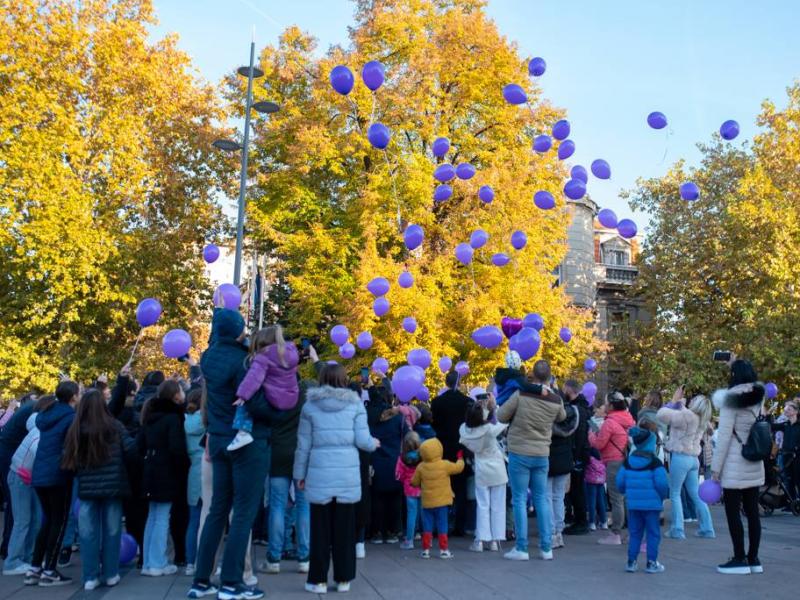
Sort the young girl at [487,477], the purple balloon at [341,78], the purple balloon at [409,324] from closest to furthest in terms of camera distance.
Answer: the young girl at [487,477]
the purple balloon at [341,78]
the purple balloon at [409,324]

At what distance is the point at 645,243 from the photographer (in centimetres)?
3278

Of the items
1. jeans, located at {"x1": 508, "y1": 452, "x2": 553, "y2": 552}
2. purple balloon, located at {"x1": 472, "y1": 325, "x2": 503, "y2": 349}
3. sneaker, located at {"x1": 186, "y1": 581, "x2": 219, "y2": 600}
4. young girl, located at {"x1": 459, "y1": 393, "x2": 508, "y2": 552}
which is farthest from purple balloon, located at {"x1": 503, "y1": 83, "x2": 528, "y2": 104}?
sneaker, located at {"x1": 186, "y1": 581, "x2": 219, "y2": 600}

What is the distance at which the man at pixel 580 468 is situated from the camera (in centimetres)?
1096

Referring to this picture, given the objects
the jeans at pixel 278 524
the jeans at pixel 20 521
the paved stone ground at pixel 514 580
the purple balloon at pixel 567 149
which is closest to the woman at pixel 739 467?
the paved stone ground at pixel 514 580

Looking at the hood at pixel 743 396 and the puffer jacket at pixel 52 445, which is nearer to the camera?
the puffer jacket at pixel 52 445

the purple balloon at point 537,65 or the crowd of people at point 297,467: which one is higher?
the purple balloon at point 537,65

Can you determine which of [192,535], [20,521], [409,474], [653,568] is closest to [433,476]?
[409,474]

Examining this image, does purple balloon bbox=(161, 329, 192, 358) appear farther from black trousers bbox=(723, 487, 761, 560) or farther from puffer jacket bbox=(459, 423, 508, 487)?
black trousers bbox=(723, 487, 761, 560)

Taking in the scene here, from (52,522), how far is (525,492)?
4.73 m

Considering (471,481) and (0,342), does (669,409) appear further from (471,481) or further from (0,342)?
(0,342)

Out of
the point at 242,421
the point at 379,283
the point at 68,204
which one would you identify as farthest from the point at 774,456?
the point at 68,204

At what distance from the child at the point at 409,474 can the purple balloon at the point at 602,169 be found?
7967 mm

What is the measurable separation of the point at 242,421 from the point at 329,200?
791 inches

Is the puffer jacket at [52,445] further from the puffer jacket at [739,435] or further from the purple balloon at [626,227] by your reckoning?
the purple balloon at [626,227]
